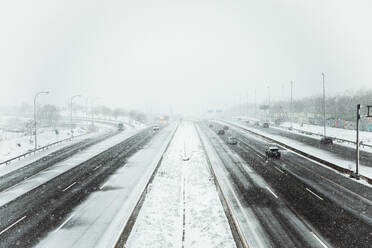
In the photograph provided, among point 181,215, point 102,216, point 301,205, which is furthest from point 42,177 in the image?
point 301,205

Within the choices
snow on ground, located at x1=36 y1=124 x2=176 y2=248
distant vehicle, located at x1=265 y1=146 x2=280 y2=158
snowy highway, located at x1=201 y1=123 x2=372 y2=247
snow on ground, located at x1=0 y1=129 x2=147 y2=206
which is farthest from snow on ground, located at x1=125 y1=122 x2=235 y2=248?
distant vehicle, located at x1=265 y1=146 x2=280 y2=158

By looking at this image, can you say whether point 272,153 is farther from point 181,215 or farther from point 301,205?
point 181,215

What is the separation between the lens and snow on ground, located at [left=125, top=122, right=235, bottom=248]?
1295cm

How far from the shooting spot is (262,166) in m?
28.8

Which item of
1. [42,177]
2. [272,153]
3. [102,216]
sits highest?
[272,153]

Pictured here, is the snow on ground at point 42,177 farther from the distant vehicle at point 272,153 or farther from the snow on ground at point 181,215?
the distant vehicle at point 272,153

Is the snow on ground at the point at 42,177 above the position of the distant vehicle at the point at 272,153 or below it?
below

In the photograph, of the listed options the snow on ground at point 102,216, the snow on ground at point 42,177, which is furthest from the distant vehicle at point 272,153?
the snow on ground at point 42,177

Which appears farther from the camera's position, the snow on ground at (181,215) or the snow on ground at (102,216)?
the snow on ground at (102,216)

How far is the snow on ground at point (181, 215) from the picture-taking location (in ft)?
42.5

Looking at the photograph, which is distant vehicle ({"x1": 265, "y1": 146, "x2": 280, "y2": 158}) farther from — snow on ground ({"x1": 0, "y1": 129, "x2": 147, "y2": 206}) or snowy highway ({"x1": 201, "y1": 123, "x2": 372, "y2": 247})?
snow on ground ({"x1": 0, "y1": 129, "x2": 147, "y2": 206})

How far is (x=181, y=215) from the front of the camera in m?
16.1

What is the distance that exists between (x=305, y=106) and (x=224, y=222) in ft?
375

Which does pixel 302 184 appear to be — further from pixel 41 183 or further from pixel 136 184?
pixel 41 183
